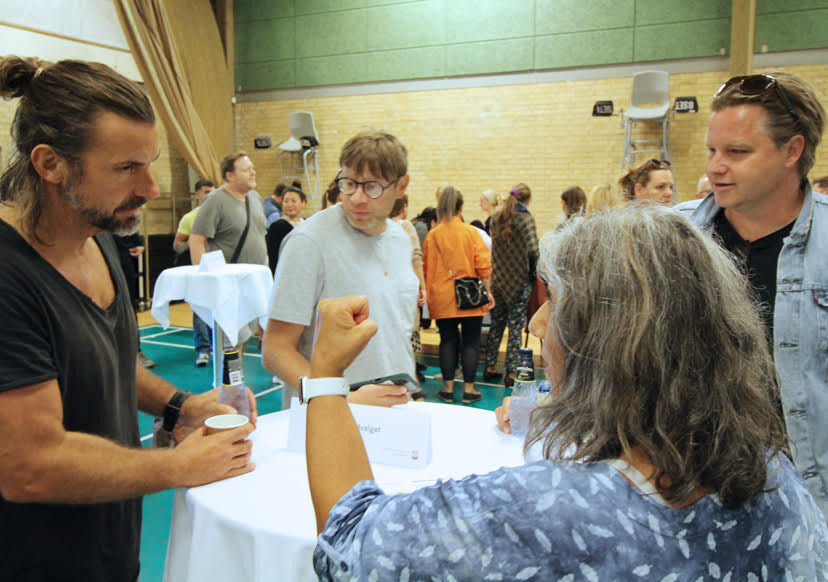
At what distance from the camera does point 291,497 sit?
1.29 m

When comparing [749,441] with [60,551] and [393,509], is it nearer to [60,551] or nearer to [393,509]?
[393,509]

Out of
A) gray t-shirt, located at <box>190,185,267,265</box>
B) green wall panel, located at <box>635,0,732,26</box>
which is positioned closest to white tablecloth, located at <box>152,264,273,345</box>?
gray t-shirt, located at <box>190,185,267,265</box>

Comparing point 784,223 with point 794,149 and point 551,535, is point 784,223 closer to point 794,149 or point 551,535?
point 794,149

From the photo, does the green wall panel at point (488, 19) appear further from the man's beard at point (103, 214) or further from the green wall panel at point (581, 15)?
the man's beard at point (103, 214)

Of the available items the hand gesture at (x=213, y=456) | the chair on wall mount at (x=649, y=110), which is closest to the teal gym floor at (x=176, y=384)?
the hand gesture at (x=213, y=456)

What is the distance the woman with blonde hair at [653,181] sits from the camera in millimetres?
3148

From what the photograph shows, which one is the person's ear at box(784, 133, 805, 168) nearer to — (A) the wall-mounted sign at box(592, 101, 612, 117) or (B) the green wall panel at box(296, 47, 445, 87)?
(A) the wall-mounted sign at box(592, 101, 612, 117)

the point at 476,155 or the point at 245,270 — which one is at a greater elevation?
the point at 476,155

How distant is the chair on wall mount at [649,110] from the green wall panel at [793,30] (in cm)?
136

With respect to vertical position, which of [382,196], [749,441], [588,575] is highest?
[382,196]

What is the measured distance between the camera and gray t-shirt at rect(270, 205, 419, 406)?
1832 mm

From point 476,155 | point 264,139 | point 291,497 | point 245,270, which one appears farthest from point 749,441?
point 264,139

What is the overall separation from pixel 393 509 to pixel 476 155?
9.73m

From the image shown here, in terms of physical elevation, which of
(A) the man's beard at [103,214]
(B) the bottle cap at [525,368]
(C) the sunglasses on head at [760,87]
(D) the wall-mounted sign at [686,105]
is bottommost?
(B) the bottle cap at [525,368]
